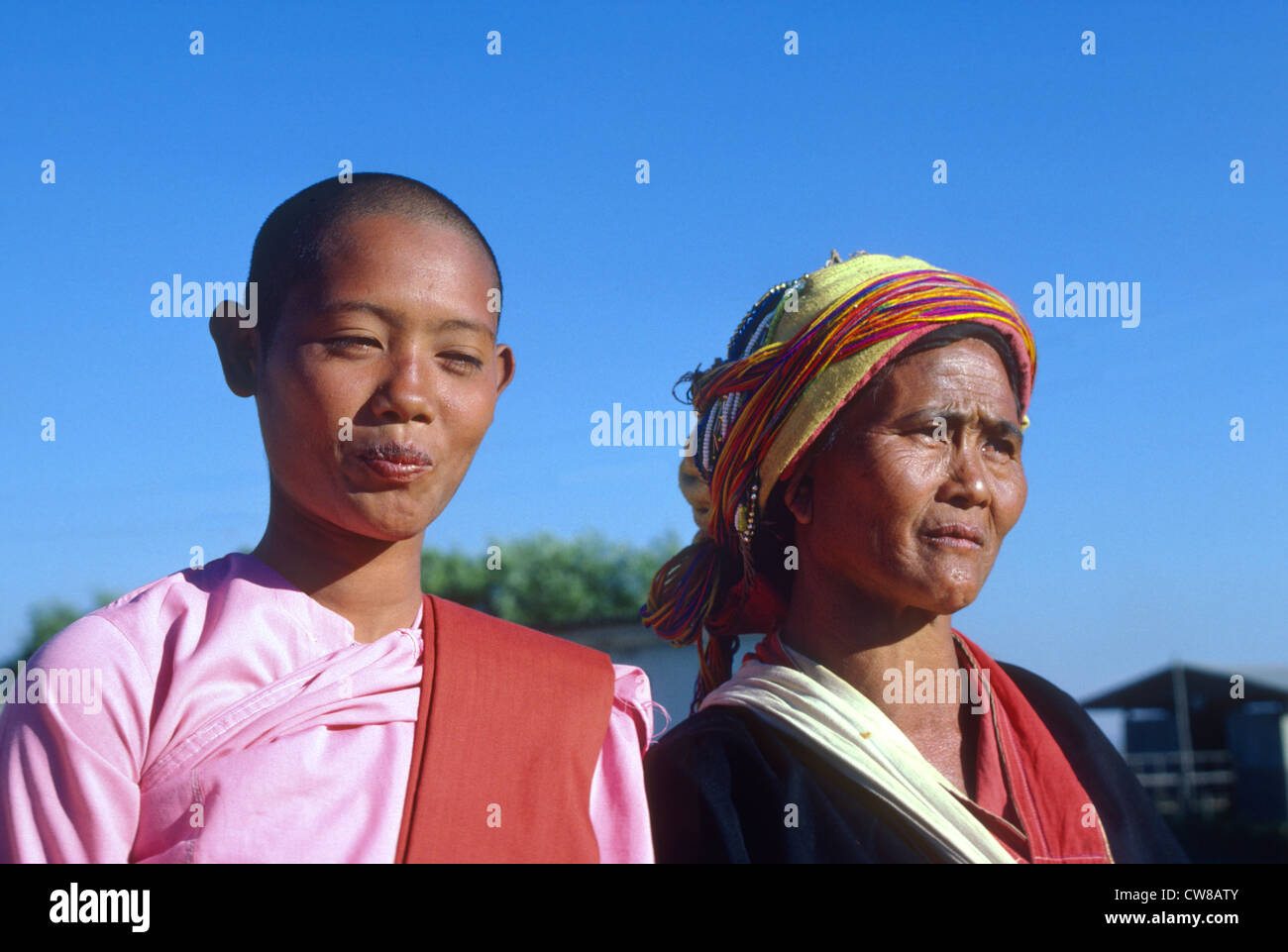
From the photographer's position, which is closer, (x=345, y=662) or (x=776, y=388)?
(x=345, y=662)

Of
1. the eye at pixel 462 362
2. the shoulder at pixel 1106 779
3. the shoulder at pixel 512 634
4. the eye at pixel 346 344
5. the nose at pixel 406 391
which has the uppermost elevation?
the eye at pixel 346 344

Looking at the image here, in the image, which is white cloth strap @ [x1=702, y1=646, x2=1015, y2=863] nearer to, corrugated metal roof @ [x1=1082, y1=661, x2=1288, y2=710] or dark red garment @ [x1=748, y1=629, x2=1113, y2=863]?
dark red garment @ [x1=748, y1=629, x2=1113, y2=863]

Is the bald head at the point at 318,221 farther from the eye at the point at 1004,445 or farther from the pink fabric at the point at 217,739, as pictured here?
the eye at the point at 1004,445

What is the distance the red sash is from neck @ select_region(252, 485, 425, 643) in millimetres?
123

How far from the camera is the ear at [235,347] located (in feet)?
8.64

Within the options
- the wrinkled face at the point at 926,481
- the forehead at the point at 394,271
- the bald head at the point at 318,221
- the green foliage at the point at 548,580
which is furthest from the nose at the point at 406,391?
the green foliage at the point at 548,580

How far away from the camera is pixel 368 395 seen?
8.07 feet

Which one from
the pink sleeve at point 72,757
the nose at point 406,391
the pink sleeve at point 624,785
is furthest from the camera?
the pink sleeve at point 624,785

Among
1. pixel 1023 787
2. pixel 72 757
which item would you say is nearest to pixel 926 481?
pixel 1023 787

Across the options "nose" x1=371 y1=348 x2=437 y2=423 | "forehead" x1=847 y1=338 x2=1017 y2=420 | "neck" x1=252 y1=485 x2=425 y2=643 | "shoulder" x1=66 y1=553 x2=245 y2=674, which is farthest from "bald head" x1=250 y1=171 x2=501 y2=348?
"forehead" x1=847 y1=338 x2=1017 y2=420

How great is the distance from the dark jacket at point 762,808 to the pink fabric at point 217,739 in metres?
0.24

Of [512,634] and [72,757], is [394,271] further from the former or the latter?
[72,757]

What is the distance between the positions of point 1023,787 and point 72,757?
233cm
